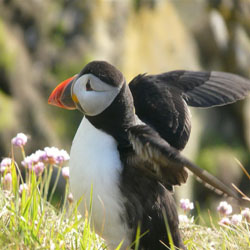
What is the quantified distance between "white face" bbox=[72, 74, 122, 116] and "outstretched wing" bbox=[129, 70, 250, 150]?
2.06ft

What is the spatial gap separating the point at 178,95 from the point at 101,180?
1.13 meters

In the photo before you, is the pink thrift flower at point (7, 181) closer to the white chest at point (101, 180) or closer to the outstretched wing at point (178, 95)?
the white chest at point (101, 180)

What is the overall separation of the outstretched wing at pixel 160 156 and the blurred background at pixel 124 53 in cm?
698

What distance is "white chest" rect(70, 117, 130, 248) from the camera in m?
3.59

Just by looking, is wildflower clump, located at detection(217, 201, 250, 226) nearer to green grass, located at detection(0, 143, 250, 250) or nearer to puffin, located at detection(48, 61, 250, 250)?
green grass, located at detection(0, 143, 250, 250)

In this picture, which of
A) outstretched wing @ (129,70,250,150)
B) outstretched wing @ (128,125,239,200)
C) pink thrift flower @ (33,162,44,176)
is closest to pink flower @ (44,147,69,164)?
pink thrift flower @ (33,162,44,176)

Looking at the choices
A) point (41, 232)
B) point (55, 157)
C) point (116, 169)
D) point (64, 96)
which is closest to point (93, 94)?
point (64, 96)

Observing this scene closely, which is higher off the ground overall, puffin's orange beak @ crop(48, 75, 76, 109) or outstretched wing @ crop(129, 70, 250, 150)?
puffin's orange beak @ crop(48, 75, 76, 109)

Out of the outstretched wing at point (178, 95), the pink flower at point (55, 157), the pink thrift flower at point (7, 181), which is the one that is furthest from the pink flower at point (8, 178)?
the outstretched wing at point (178, 95)

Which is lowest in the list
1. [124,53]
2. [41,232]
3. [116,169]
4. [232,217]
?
[124,53]

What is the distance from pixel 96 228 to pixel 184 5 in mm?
12977

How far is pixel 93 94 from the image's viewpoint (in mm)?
3674

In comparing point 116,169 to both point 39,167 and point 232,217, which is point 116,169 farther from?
point 232,217

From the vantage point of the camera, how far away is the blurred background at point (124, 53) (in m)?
11.6
